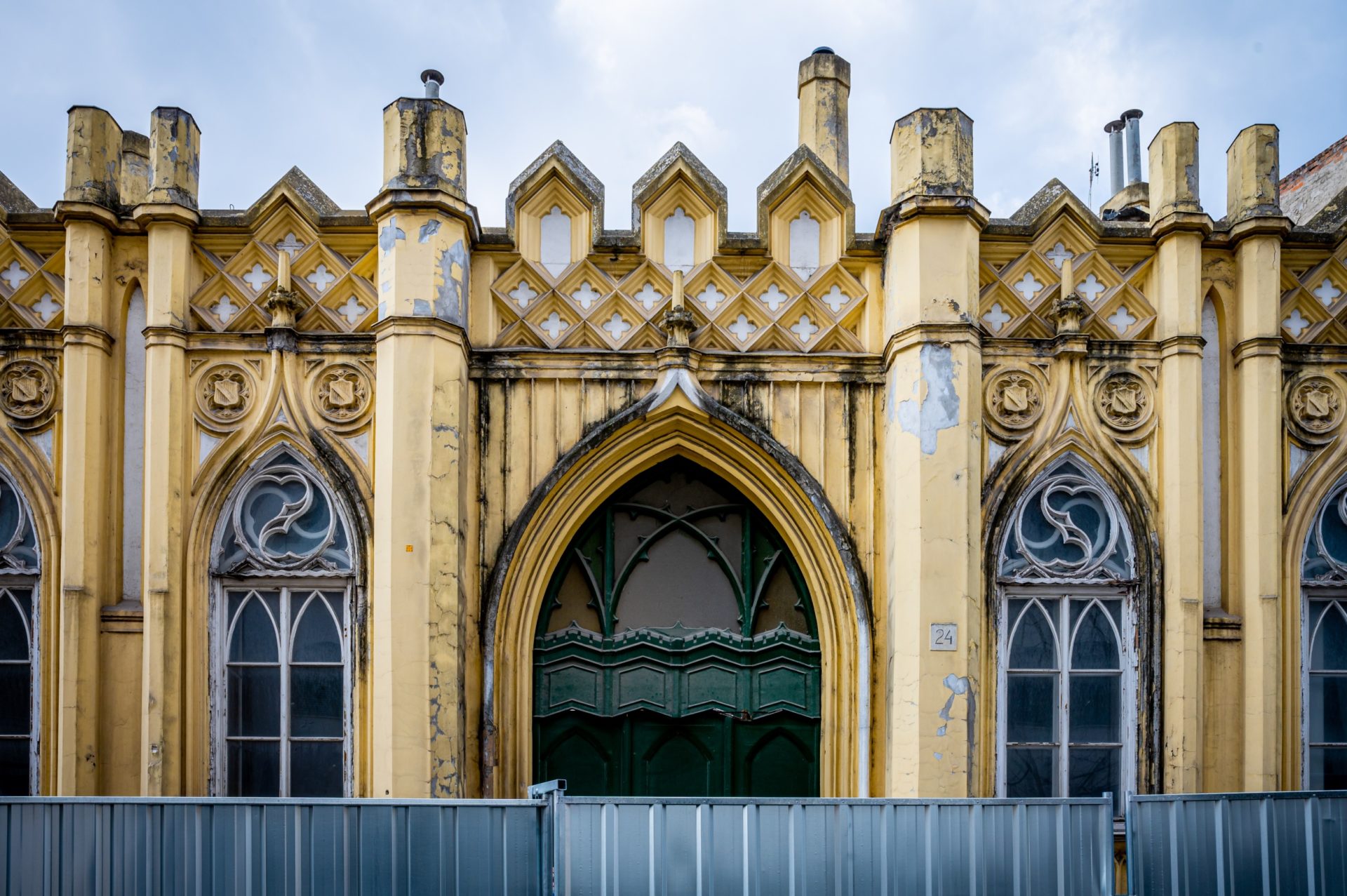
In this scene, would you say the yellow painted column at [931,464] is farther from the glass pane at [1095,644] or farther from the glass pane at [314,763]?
the glass pane at [314,763]

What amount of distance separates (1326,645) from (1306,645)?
0.19 m

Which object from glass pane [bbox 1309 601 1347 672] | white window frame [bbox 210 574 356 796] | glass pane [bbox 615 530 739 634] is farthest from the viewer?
glass pane [bbox 615 530 739 634]

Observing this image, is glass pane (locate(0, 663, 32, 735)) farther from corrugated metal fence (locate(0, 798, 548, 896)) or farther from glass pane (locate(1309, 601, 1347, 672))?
glass pane (locate(1309, 601, 1347, 672))

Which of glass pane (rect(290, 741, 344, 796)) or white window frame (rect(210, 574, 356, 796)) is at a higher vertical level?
white window frame (rect(210, 574, 356, 796))

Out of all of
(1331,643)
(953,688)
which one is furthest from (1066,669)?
(1331,643)

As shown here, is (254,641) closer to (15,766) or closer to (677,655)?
(15,766)

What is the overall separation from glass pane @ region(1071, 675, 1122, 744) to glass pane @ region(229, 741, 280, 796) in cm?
616

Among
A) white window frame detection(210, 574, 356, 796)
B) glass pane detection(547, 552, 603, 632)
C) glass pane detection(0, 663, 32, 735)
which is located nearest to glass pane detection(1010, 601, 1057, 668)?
glass pane detection(547, 552, 603, 632)

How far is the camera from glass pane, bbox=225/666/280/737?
29.0 ft

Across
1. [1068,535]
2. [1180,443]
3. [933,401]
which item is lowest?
[1068,535]

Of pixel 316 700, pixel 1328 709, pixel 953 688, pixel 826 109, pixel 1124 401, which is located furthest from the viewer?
pixel 826 109

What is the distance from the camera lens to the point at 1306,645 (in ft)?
30.2

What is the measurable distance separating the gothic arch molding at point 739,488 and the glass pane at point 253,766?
168 cm

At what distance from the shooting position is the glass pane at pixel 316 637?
8.88 meters
